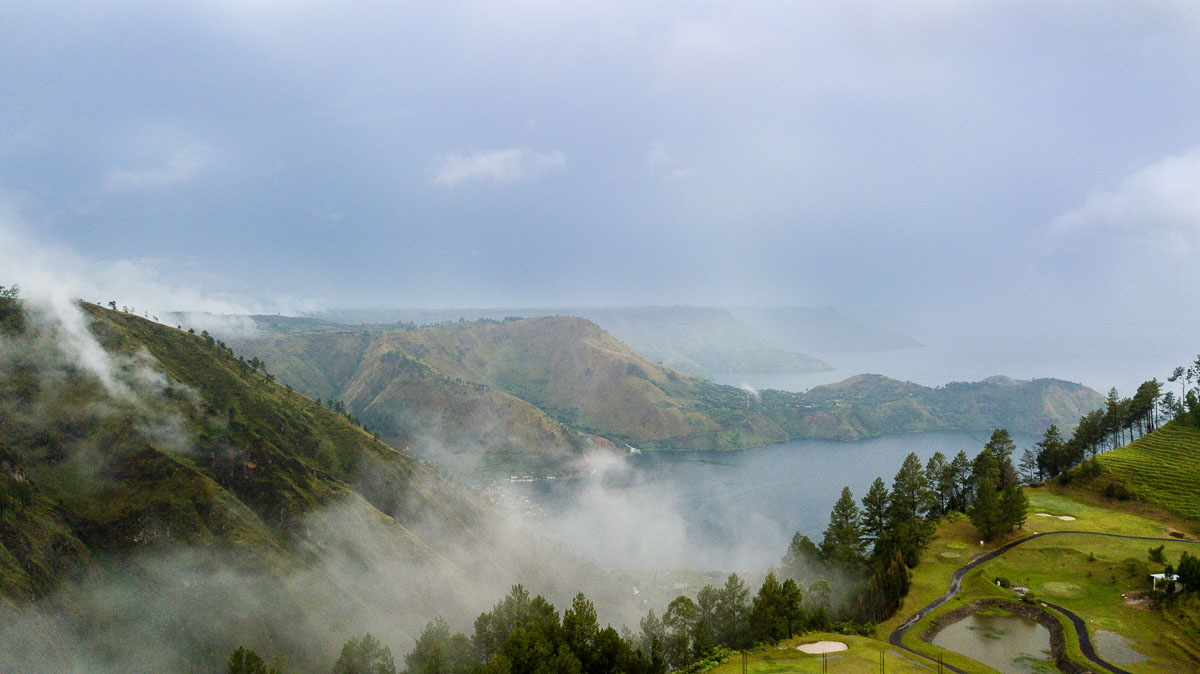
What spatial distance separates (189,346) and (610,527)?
129285mm

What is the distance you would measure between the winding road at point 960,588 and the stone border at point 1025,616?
3.73ft

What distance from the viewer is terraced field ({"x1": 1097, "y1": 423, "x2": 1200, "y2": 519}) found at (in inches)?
2489

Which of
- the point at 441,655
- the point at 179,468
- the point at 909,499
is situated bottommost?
the point at 441,655

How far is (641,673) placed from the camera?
42.2 m

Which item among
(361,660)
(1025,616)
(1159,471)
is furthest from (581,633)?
(1159,471)

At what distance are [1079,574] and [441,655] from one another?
6186cm

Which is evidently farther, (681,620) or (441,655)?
(681,620)

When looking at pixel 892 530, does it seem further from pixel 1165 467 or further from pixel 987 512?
pixel 1165 467

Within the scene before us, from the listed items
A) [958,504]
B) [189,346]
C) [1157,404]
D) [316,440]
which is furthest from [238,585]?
[1157,404]

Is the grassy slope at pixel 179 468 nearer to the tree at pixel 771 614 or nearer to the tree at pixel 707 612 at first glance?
the tree at pixel 707 612

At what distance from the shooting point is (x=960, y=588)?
52.3m

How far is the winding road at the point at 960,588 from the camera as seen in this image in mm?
37938

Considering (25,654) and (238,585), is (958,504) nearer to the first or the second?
(238,585)

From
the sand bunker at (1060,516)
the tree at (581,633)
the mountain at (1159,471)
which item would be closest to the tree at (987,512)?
the sand bunker at (1060,516)
